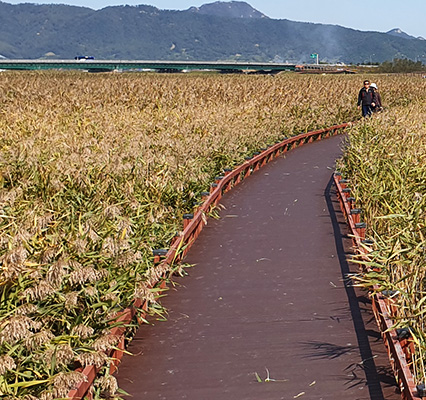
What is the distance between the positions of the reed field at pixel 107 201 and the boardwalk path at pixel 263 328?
23.6 inches

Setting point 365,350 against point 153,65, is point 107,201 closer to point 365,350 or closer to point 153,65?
point 365,350

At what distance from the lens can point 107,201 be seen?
1074cm

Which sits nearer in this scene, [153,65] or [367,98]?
[367,98]

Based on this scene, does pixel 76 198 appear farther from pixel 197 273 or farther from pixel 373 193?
pixel 373 193

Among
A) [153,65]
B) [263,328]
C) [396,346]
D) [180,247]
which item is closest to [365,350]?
[396,346]

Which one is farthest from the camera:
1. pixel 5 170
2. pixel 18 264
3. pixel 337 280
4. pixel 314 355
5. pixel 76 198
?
pixel 5 170

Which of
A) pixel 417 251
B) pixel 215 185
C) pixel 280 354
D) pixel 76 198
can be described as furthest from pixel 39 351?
pixel 215 185

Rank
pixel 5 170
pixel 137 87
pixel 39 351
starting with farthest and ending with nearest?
pixel 137 87, pixel 5 170, pixel 39 351

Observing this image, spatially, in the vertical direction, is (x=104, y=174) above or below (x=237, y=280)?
above

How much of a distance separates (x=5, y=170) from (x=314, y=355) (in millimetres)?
6663

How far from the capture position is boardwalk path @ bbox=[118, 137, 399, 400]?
7.62 meters

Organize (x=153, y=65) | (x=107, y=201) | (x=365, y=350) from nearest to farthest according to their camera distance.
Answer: (x=365, y=350), (x=107, y=201), (x=153, y=65)

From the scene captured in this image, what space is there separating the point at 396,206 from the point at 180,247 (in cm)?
315

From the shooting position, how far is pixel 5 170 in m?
12.9
